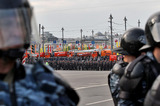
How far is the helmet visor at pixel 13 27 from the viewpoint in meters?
1.96

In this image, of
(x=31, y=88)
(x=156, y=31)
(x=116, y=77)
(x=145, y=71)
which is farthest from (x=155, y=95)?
(x=116, y=77)

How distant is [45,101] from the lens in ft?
6.57

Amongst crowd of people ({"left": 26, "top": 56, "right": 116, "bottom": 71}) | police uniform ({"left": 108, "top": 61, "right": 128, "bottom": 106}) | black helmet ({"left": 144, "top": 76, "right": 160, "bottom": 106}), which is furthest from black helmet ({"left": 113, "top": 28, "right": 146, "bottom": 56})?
crowd of people ({"left": 26, "top": 56, "right": 116, "bottom": 71})

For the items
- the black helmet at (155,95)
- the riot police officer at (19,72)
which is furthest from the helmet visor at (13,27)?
the black helmet at (155,95)

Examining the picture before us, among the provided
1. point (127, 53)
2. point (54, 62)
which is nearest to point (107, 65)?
point (54, 62)

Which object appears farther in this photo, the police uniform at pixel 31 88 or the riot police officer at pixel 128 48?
the riot police officer at pixel 128 48

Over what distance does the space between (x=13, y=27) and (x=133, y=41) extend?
3574 mm

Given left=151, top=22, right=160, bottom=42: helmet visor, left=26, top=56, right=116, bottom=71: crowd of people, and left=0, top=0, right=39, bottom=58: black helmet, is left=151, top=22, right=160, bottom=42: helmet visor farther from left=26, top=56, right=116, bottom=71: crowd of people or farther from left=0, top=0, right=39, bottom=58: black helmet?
left=26, top=56, right=116, bottom=71: crowd of people

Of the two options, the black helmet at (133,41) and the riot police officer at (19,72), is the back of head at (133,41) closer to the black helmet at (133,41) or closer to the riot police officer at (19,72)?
the black helmet at (133,41)

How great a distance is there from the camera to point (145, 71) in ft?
11.9

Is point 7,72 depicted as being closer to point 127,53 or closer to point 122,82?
point 122,82

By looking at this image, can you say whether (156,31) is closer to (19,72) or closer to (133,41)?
(133,41)

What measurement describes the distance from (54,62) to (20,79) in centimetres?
5165

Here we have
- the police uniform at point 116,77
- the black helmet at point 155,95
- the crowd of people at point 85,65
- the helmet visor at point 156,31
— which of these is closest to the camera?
the black helmet at point 155,95
